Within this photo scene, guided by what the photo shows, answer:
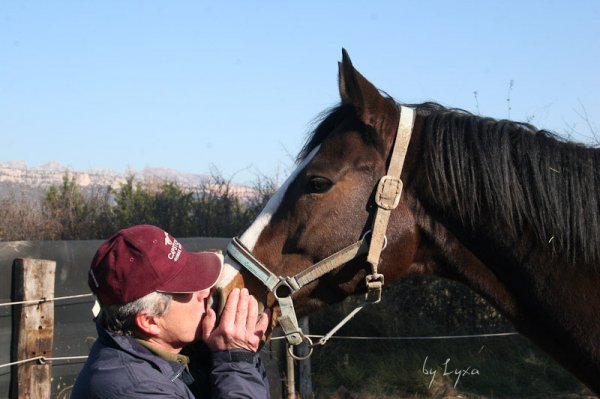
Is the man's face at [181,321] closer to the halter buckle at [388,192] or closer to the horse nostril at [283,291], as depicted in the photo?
the horse nostril at [283,291]

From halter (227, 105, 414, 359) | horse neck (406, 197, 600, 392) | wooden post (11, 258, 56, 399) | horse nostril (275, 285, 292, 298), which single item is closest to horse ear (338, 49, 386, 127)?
halter (227, 105, 414, 359)

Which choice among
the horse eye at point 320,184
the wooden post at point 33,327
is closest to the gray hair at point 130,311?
the horse eye at point 320,184

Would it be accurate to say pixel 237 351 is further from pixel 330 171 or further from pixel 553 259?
pixel 553 259

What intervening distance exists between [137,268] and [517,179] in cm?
156

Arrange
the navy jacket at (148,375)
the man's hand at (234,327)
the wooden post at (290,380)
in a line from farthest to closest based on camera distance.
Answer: the wooden post at (290,380)
the man's hand at (234,327)
the navy jacket at (148,375)

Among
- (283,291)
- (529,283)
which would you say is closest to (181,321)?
(283,291)

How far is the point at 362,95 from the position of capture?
2877mm

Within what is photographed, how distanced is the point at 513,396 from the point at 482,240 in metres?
6.31

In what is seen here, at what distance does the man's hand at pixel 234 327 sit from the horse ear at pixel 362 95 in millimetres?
1026

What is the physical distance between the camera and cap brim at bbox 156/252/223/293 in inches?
81.1

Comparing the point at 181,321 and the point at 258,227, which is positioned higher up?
the point at 258,227

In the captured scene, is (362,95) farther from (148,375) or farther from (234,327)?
(148,375)

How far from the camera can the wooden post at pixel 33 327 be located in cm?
585

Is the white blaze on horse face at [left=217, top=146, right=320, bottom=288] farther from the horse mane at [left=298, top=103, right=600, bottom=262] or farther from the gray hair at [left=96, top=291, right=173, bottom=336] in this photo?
the gray hair at [left=96, top=291, right=173, bottom=336]
